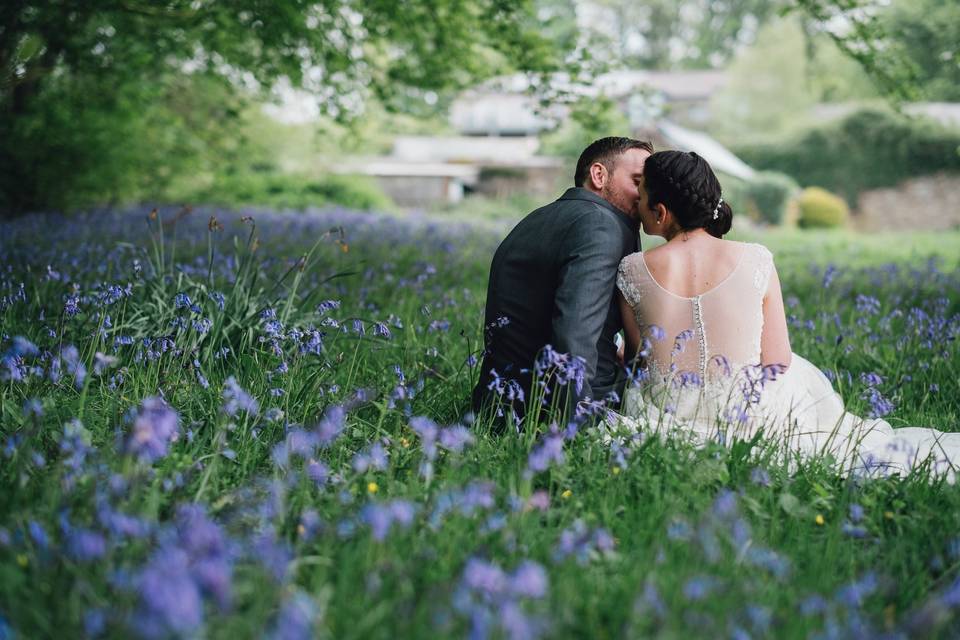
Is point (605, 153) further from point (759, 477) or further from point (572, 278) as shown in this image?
Answer: point (759, 477)

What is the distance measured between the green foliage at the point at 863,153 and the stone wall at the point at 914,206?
1.20 ft

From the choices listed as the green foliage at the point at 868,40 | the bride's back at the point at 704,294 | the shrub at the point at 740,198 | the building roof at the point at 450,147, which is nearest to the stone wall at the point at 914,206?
the shrub at the point at 740,198

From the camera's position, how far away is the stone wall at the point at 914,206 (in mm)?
30047

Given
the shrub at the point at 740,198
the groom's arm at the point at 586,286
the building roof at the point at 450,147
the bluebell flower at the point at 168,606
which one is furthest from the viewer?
the building roof at the point at 450,147

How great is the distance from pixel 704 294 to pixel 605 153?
0.76 m

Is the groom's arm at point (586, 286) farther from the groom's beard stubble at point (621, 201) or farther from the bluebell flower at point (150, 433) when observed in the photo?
the bluebell flower at point (150, 433)

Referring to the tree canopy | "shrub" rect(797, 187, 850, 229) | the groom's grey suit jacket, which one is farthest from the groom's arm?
"shrub" rect(797, 187, 850, 229)

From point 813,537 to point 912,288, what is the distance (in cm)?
594

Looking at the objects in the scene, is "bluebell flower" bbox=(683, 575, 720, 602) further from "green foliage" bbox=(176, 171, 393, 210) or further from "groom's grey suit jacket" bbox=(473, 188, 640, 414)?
"green foliage" bbox=(176, 171, 393, 210)

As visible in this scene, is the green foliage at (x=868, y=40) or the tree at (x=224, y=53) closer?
the green foliage at (x=868, y=40)

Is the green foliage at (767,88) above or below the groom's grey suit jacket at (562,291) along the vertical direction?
above

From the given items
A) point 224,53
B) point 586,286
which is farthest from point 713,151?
point 586,286

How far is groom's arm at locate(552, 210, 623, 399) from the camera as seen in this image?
3176 millimetres

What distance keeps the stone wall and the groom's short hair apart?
30.0 m
